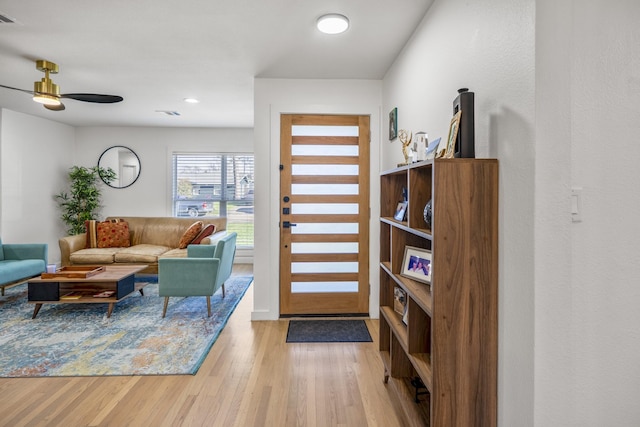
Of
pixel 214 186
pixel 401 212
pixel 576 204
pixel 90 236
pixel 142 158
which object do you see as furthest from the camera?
pixel 214 186

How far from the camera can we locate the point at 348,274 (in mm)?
3668

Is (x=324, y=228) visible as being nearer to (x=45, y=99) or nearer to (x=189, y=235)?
(x=189, y=235)

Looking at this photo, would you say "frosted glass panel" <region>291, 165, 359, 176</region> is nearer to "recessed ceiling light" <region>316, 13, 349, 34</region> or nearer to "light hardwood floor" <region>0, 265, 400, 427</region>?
"recessed ceiling light" <region>316, 13, 349, 34</region>

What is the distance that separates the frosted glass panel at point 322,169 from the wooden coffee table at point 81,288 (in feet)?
6.84

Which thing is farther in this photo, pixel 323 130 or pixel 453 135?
pixel 323 130

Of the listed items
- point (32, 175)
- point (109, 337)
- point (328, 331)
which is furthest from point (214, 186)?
point (328, 331)

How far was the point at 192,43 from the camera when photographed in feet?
9.21

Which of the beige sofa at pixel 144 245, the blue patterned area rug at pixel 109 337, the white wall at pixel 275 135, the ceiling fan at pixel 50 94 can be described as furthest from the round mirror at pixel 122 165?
the white wall at pixel 275 135

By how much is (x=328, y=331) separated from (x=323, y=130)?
198 centimetres

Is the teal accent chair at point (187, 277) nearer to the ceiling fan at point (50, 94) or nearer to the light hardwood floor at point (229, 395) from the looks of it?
the light hardwood floor at point (229, 395)

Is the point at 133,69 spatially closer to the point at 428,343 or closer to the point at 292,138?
the point at 292,138

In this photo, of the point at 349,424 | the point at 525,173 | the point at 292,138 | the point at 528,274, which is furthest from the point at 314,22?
the point at 349,424

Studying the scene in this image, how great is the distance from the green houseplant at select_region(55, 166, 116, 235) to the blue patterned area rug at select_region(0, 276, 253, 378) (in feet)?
6.48

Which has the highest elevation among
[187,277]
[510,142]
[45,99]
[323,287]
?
[45,99]
